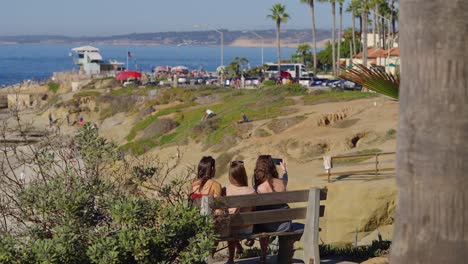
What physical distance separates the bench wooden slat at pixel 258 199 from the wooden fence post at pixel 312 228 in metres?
0.07

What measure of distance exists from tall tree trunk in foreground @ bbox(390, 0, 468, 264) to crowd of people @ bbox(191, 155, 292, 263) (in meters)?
3.54

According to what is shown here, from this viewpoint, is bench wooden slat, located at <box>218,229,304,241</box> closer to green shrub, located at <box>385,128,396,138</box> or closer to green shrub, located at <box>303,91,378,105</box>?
green shrub, located at <box>385,128,396,138</box>

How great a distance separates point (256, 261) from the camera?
27.8 ft

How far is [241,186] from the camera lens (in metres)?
7.90

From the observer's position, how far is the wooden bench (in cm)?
722

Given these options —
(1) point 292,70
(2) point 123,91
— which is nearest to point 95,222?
(2) point 123,91

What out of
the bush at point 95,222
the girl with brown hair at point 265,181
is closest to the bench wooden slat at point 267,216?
the girl with brown hair at point 265,181

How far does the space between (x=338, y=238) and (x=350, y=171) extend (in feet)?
28.6

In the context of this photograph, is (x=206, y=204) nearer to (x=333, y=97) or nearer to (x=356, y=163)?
(x=356, y=163)

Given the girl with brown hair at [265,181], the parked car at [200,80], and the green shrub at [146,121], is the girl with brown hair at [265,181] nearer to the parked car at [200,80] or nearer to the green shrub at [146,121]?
the green shrub at [146,121]

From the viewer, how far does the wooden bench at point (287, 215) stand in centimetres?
722

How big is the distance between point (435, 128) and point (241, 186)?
4.26m

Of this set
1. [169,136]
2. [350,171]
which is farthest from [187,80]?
[350,171]

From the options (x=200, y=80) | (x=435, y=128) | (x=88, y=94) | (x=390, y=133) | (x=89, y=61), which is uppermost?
(x=435, y=128)
